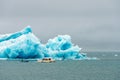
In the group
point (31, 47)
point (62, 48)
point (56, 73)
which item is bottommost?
point (56, 73)

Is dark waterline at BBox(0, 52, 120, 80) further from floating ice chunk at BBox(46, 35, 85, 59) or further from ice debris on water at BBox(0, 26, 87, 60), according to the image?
floating ice chunk at BBox(46, 35, 85, 59)

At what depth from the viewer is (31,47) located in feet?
284

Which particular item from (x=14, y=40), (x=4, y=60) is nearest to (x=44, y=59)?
(x=14, y=40)

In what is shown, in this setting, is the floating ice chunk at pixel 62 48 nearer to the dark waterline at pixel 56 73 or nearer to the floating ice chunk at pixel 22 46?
the floating ice chunk at pixel 22 46

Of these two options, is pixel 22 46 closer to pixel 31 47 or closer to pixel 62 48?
pixel 31 47

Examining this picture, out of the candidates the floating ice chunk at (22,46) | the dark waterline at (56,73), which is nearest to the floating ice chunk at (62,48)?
the floating ice chunk at (22,46)

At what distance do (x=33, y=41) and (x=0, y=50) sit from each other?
32.7ft

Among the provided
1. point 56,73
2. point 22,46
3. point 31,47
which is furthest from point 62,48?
point 56,73

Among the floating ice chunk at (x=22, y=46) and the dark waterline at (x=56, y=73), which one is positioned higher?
the floating ice chunk at (x=22, y=46)

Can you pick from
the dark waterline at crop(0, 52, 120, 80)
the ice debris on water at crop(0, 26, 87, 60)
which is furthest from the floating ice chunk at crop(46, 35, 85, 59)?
the dark waterline at crop(0, 52, 120, 80)

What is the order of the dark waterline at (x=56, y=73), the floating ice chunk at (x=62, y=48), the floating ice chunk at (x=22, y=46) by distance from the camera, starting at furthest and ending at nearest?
1. the floating ice chunk at (x=62, y=48)
2. the floating ice chunk at (x=22, y=46)
3. the dark waterline at (x=56, y=73)

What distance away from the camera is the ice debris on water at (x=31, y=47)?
86438mm

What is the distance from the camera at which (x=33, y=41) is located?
3366 inches

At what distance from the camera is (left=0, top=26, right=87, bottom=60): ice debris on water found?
86.4 meters
